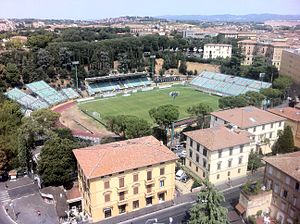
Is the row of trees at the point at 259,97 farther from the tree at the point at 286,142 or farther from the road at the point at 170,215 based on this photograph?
the road at the point at 170,215

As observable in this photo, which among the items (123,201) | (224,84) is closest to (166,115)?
(123,201)

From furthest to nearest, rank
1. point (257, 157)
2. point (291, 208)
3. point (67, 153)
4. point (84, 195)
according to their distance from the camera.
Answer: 1. point (257, 157)
2. point (67, 153)
3. point (84, 195)
4. point (291, 208)

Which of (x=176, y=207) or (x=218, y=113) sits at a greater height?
(x=218, y=113)

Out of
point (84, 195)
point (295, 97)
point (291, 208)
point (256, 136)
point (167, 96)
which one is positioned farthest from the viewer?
point (167, 96)

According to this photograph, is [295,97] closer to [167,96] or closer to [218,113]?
[167,96]

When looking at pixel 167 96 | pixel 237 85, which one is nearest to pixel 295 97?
pixel 237 85
